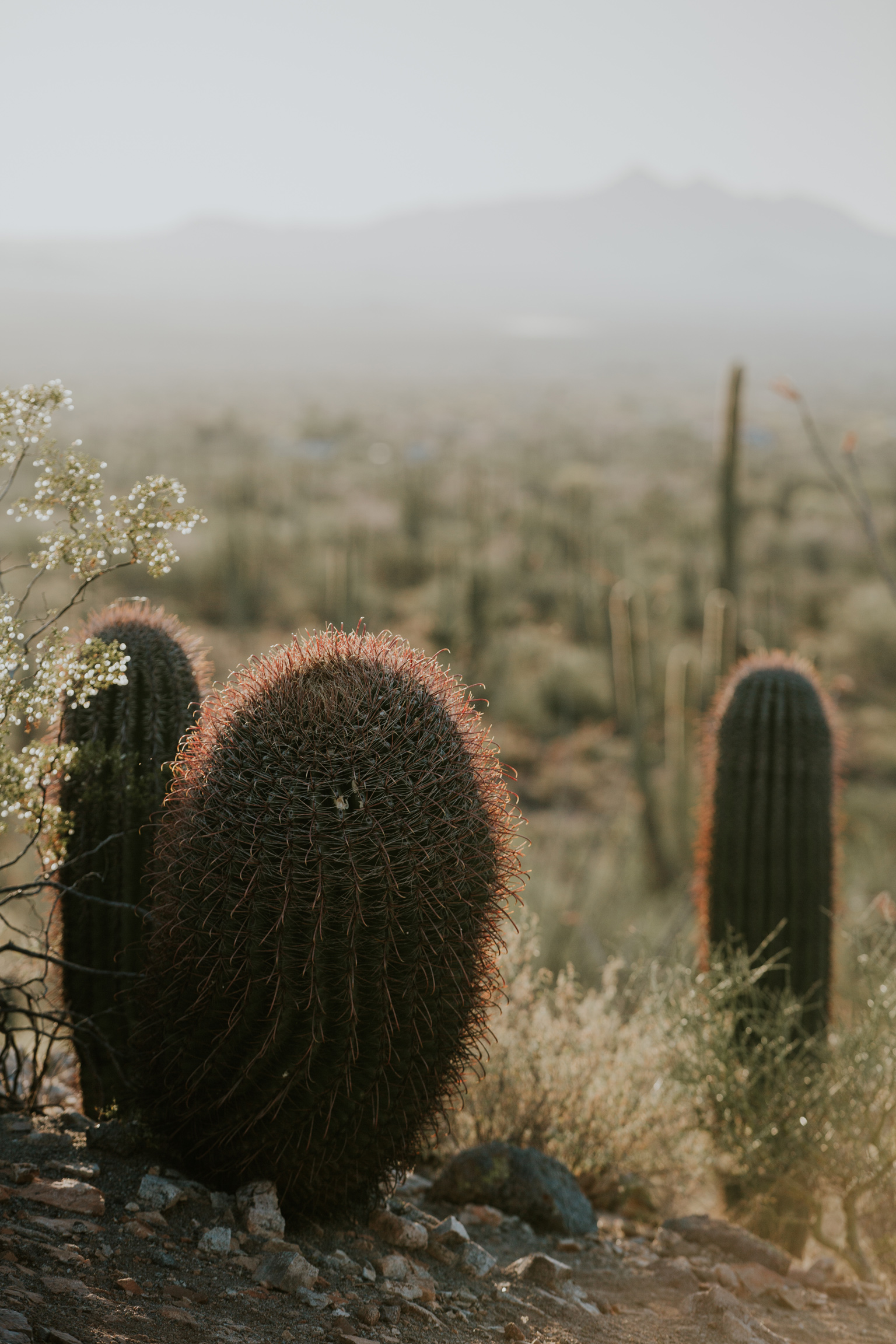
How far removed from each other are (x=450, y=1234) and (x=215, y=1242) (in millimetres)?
1005

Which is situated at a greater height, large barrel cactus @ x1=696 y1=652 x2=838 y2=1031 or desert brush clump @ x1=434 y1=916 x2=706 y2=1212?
large barrel cactus @ x1=696 y1=652 x2=838 y2=1031

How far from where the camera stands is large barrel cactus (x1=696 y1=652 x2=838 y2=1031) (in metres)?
6.20

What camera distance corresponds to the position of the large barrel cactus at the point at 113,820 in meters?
4.64

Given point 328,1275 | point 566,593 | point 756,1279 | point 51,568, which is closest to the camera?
point 328,1275

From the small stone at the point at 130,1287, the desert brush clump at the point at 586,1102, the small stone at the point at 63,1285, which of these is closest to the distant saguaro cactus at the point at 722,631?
the desert brush clump at the point at 586,1102

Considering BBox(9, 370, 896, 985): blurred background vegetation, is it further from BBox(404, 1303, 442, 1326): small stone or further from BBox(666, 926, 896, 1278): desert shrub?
BBox(404, 1303, 442, 1326): small stone

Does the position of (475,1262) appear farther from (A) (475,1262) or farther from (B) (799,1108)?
(B) (799,1108)

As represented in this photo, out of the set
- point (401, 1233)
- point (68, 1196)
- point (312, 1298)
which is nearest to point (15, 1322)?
point (68, 1196)

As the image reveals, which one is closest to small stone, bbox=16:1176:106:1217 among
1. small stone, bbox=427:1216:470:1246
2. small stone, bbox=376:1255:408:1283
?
small stone, bbox=376:1255:408:1283

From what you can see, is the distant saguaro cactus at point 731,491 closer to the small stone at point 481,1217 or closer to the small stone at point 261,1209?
the small stone at point 481,1217

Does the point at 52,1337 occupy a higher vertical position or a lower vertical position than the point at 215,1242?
higher

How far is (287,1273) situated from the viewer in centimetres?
354

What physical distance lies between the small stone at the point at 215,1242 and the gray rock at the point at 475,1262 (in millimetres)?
904

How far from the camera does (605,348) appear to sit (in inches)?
5994
